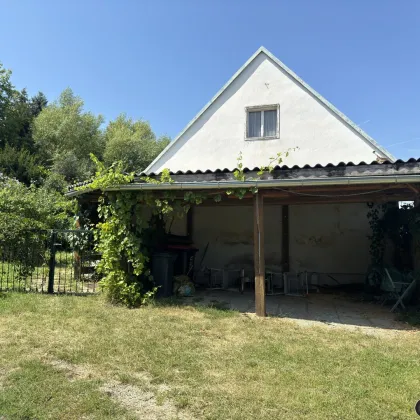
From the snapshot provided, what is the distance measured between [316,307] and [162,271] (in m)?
3.49

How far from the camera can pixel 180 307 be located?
22.4ft

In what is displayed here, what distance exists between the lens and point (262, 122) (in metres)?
11.0

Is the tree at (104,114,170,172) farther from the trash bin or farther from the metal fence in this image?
the trash bin

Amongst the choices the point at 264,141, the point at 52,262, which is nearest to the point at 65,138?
the point at 264,141

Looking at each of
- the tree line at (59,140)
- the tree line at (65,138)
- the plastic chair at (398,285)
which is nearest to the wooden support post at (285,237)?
the plastic chair at (398,285)

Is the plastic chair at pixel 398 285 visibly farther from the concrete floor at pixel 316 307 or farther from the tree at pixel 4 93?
the tree at pixel 4 93

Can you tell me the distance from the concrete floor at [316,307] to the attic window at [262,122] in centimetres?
506

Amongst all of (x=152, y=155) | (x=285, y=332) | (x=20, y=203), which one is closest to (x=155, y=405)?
(x=285, y=332)

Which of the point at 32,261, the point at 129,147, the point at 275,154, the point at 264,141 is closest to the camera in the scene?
the point at 32,261

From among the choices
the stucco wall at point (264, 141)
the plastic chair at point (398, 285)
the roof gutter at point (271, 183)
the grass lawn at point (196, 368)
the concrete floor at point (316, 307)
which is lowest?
the grass lawn at point (196, 368)

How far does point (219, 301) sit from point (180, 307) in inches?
46.3

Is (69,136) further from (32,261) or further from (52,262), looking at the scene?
(52,262)

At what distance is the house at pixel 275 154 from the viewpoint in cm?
995

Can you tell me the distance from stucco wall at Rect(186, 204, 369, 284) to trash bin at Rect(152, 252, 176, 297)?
3.04 meters
